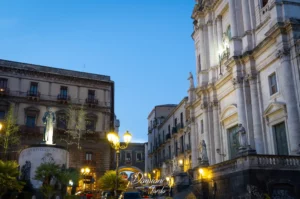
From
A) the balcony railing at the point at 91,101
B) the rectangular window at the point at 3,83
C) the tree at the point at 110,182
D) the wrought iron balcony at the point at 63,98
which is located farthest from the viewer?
the balcony railing at the point at 91,101

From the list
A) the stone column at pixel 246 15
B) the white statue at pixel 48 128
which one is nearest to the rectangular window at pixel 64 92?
the white statue at pixel 48 128

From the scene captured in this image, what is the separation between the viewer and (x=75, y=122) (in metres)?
41.5

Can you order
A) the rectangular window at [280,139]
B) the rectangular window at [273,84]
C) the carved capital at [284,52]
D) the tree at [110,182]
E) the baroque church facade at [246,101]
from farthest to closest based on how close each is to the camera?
the tree at [110,182]
the rectangular window at [273,84]
the rectangular window at [280,139]
the carved capital at [284,52]
the baroque church facade at [246,101]

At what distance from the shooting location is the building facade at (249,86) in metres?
17.9

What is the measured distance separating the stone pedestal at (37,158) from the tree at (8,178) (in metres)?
2.24

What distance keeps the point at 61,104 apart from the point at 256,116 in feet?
89.3

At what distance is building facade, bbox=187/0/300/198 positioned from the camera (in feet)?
58.6

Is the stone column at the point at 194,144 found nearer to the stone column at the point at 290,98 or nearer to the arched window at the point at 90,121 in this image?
the stone column at the point at 290,98

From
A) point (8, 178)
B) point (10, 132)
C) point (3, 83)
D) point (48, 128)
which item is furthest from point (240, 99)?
point (3, 83)

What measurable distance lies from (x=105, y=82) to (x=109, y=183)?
24.6 meters

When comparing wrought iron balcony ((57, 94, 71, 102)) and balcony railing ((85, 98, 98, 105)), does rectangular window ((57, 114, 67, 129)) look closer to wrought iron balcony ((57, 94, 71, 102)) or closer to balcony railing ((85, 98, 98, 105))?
wrought iron balcony ((57, 94, 71, 102))

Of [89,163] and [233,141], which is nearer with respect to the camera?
[233,141]

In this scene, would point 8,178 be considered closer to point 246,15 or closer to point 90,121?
point 246,15

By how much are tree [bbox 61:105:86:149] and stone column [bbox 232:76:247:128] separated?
2268cm
